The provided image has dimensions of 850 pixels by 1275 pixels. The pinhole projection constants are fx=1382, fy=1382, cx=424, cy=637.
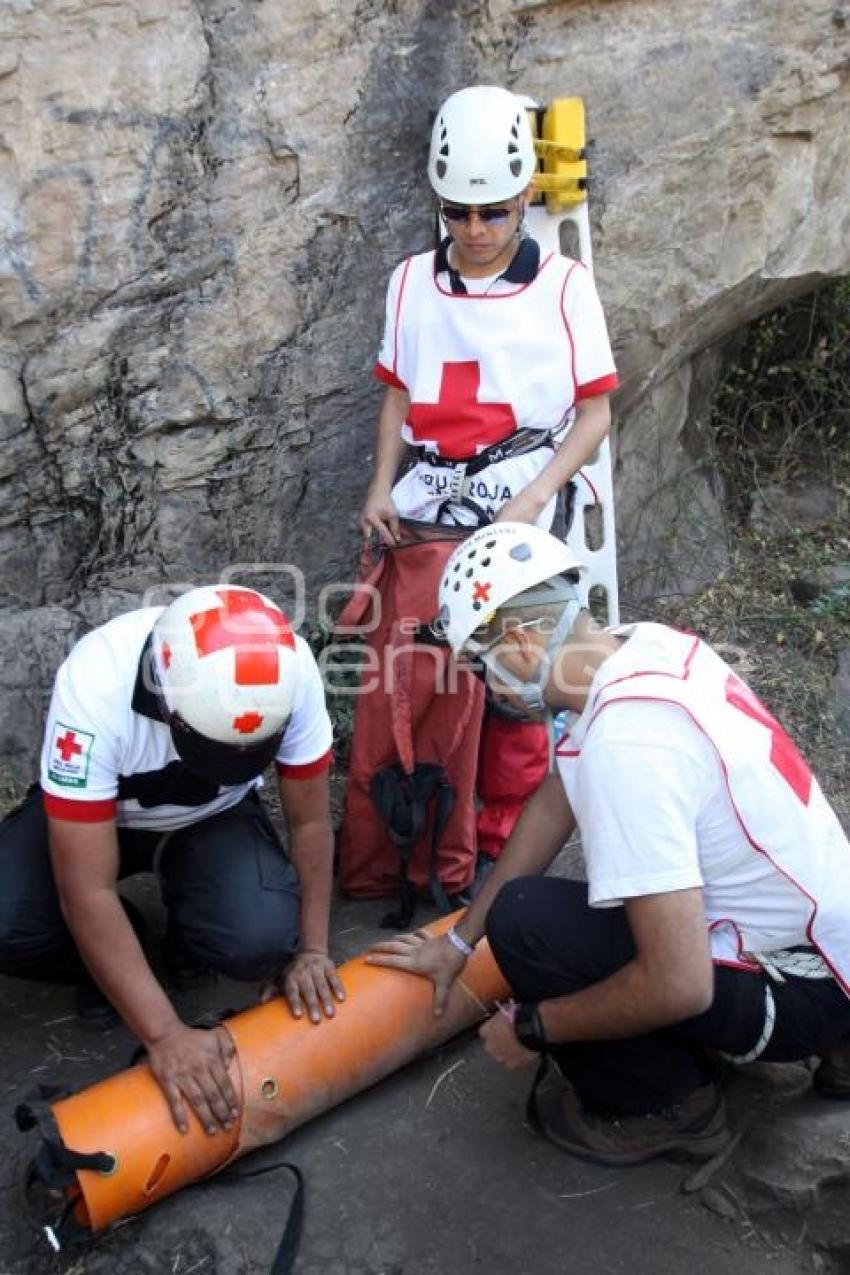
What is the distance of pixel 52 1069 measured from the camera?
356cm

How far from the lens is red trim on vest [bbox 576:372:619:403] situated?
421cm

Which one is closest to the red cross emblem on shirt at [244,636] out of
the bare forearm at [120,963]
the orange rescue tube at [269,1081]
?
the bare forearm at [120,963]

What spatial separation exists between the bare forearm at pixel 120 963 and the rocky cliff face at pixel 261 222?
1.77 meters

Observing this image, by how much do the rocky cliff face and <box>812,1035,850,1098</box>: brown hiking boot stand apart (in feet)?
8.82

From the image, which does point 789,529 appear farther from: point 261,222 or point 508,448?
point 261,222

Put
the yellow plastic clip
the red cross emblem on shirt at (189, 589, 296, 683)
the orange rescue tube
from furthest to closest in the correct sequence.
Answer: the yellow plastic clip
the red cross emblem on shirt at (189, 589, 296, 683)
the orange rescue tube

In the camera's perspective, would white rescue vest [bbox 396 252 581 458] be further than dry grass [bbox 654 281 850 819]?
No

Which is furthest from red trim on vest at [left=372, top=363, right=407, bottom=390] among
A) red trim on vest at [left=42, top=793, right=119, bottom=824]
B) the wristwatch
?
the wristwatch

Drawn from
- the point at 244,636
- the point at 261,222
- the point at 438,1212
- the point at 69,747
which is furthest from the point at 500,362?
the point at 438,1212

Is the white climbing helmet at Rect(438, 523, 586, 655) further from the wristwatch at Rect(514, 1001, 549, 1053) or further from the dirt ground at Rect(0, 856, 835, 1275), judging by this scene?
the dirt ground at Rect(0, 856, 835, 1275)

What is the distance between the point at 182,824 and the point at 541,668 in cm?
116

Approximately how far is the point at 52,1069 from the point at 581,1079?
1.37m

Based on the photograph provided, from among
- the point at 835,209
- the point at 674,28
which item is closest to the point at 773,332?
the point at 835,209

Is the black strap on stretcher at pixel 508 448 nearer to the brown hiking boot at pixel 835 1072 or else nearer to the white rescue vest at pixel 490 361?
the white rescue vest at pixel 490 361
